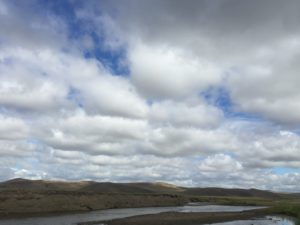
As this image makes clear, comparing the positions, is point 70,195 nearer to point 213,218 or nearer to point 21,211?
point 21,211

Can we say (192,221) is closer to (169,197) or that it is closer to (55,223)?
(55,223)

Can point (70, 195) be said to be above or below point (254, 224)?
above

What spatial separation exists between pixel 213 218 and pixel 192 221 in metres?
7.89

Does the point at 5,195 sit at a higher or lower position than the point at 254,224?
higher

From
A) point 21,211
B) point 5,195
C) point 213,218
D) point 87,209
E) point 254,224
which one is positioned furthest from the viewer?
point 87,209

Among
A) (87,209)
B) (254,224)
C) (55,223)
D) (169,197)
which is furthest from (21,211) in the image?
(169,197)

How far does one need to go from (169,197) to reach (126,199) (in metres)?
25.4

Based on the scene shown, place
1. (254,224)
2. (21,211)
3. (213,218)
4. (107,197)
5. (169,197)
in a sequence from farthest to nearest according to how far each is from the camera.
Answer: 1. (169,197)
2. (107,197)
3. (21,211)
4. (213,218)
5. (254,224)

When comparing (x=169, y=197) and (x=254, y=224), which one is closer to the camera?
(x=254, y=224)

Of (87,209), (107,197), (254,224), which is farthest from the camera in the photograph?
(107,197)

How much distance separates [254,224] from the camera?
65.4 metres

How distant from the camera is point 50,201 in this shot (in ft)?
327

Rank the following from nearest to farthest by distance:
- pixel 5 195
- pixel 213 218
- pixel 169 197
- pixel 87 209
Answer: pixel 213 218 → pixel 5 195 → pixel 87 209 → pixel 169 197

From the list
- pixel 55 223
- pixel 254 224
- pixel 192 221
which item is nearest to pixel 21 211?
pixel 55 223
